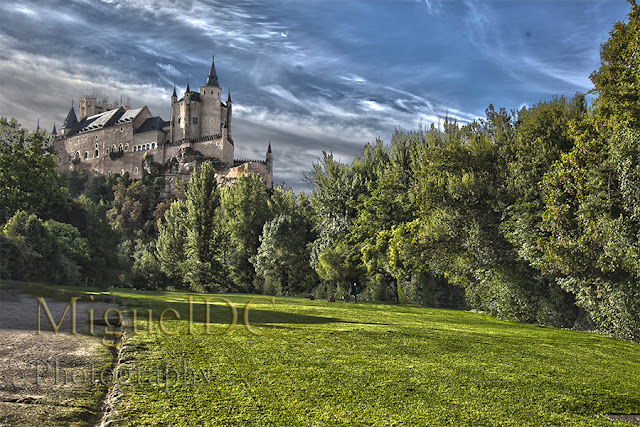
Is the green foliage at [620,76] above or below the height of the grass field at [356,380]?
above

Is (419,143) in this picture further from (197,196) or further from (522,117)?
(197,196)

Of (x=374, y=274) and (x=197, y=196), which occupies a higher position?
(x=197, y=196)

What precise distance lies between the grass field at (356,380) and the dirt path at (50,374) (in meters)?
0.34

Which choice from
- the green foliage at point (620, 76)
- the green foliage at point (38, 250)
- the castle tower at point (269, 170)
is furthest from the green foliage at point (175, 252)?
the castle tower at point (269, 170)

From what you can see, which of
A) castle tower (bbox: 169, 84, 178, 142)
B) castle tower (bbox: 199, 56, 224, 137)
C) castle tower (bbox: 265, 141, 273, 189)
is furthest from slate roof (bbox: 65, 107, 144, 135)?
castle tower (bbox: 265, 141, 273, 189)

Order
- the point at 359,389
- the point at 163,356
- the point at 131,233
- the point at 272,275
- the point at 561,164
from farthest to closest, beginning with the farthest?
the point at 131,233
the point at 272,275
the point at 561,164
the point at 163,356
the point at 359,389

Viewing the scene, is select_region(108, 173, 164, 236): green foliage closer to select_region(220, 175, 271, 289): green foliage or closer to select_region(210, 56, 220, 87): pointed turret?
select_region(210, 56, 220, 87): pointed turret

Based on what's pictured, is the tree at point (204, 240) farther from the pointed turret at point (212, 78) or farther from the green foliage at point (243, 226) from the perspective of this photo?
the pointed turret at point (212, 78)

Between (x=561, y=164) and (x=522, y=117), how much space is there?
519cm

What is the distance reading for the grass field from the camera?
4.39m

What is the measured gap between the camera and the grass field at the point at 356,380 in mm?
4395

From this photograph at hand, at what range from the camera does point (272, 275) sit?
3042cm

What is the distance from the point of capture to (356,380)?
5.54 m

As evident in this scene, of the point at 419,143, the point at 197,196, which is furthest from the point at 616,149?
the point at 197,196
